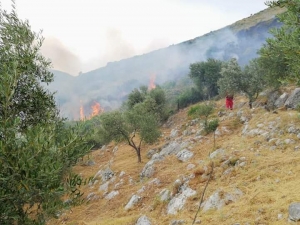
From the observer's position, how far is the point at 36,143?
619 cm

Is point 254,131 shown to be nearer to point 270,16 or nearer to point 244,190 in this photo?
point 244,190

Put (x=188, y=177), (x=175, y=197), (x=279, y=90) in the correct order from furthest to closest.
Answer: (x=279, y=90)
(x=188, y=177)
(x=175, y=197)

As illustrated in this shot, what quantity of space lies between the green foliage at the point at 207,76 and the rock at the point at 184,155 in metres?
39.2

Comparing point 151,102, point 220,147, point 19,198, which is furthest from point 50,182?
point 151,102

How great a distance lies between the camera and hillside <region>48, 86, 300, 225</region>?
13560mm

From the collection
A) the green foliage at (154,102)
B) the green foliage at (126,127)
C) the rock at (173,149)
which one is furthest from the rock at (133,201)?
the green foliage at (154,102)

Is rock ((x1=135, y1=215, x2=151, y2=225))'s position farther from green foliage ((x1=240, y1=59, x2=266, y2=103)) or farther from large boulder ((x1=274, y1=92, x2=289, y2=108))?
green foliage ((x1=240, y1=59, x2=266, y2=103))

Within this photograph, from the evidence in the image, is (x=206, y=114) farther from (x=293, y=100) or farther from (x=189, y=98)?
(x=189, y=98)

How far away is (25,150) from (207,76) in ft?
205

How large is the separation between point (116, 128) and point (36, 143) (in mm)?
28461

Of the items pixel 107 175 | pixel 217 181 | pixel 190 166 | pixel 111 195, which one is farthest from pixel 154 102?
pixel 217 181

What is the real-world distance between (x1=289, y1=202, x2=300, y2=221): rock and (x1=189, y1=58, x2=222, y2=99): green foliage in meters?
54.3

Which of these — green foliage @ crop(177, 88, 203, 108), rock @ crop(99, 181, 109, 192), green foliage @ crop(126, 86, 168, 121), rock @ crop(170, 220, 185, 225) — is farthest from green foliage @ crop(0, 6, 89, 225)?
green foliage @ crop(177, 88, 203, 108)

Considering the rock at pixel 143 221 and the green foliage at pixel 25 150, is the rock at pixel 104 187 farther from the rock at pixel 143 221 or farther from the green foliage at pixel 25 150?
the green foliage at pixel 25 150
